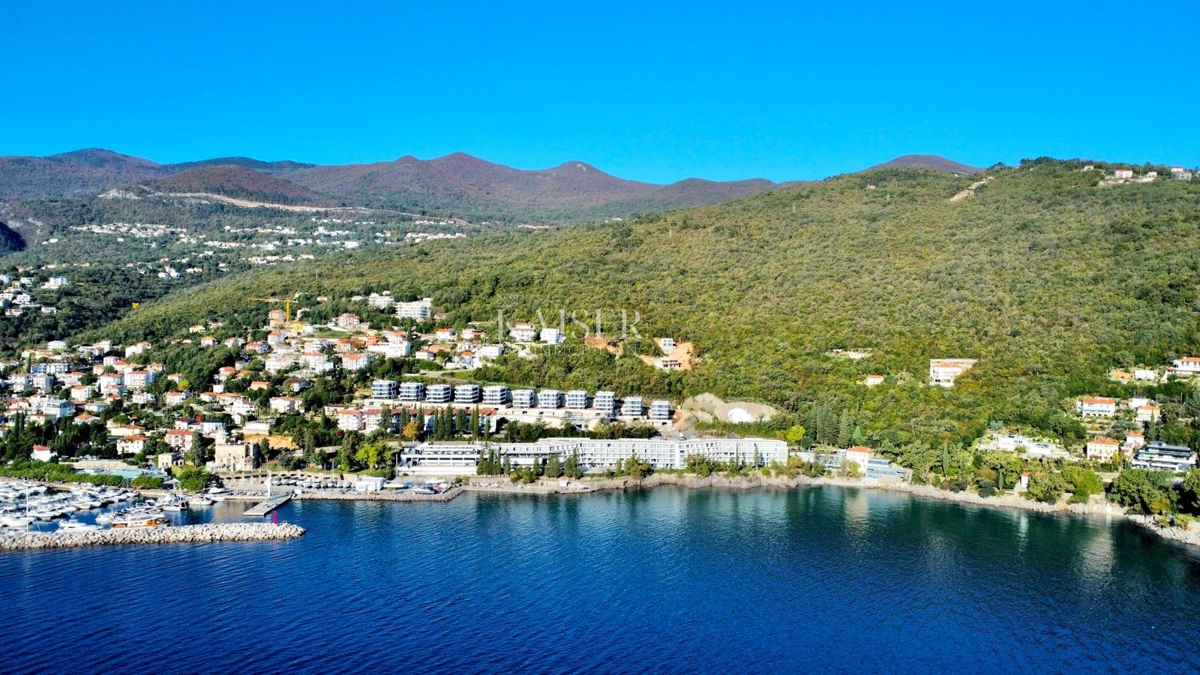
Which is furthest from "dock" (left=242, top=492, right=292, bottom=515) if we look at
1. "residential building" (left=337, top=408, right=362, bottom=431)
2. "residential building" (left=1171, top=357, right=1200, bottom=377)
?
"residential building" (left=1171, top=357, right=1200, bottom=377)

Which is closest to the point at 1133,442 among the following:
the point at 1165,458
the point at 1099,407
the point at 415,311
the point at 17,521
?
the point at 1165,458

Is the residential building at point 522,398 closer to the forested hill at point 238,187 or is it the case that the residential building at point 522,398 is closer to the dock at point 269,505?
the dock at point 269,505

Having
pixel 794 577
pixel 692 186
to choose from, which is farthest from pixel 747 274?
pixel 692 186

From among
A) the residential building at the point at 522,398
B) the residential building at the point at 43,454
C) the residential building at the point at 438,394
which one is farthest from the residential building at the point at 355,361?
the residential building at the point at 43,454

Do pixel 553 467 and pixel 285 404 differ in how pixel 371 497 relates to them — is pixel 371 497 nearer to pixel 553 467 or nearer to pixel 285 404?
pixel 553 467

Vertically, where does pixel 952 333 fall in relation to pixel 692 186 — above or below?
below

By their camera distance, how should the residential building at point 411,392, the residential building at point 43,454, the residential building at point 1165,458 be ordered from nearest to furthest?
the residential building at point 1165,458 < the residential building at point 43,454 < the residential building at point 411,392

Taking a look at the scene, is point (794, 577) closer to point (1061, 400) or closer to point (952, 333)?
point (1061, 400)

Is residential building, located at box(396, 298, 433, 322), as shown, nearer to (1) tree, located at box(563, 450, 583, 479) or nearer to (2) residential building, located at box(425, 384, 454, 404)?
(2) residential building, located at box(425, 384, 454, 404)
